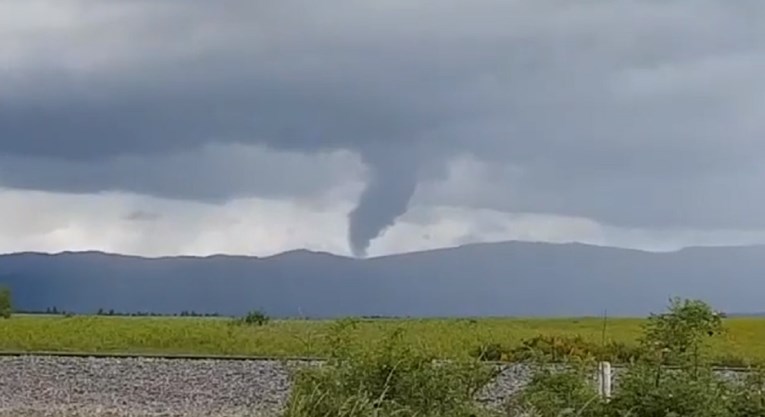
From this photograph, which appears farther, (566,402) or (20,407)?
(20,407)

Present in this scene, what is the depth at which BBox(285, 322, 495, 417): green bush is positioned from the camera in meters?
7.02

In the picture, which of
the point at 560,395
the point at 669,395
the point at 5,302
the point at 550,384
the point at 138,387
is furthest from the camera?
the point at 5,302

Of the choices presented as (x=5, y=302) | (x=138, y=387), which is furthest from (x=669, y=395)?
(x=5, y=302)

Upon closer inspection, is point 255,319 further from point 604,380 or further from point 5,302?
point 604,380

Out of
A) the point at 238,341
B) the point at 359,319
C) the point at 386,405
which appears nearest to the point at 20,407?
the point at 359,319

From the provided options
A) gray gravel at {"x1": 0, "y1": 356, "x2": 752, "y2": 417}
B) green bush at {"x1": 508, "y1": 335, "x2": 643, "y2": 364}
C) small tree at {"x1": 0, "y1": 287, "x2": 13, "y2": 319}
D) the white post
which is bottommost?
gray gravel at {"x1": 0, "y1": 356, "x2": 752, "y2": 417}

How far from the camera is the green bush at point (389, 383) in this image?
23.0 ft

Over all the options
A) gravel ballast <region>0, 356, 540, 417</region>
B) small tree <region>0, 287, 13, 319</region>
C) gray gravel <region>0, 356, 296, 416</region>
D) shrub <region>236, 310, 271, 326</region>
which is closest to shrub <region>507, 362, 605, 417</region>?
gravel ballast <region>0, 356, 540, 417</region>

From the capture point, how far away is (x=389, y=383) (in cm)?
738

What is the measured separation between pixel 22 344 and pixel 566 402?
2057cm

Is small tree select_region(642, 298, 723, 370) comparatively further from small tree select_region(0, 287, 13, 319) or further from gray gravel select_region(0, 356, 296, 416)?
small tree select_region(0, 287, 13, 319)

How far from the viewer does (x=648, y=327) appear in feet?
25.6

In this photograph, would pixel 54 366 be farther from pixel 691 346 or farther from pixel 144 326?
pixel 691 346

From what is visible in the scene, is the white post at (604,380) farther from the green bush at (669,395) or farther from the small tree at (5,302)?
the small tree at (5,302)
